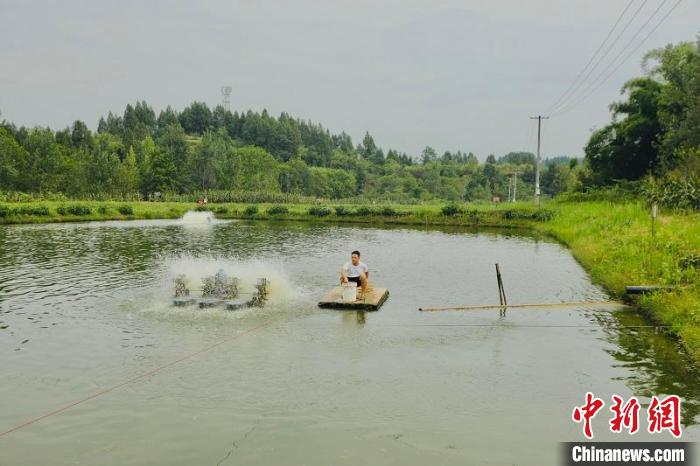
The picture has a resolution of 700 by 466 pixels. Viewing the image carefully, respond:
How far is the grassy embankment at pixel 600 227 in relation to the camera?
58.7 ft

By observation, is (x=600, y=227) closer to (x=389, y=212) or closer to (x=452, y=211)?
(x=452, y=211)

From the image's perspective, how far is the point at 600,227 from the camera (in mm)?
35500

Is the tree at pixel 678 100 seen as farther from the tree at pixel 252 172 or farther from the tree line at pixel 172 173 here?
the tree at pixel 252 172

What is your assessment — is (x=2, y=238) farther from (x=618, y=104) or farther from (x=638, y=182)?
(x=618, y=104)

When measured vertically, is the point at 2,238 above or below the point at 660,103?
below

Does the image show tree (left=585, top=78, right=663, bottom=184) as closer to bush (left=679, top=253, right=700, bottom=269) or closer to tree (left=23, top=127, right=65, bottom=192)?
bush (left=679, top=253, right=700, bottom=269)

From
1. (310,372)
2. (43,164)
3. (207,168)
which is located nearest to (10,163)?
(43,164)

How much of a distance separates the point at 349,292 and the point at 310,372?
19.5 ft

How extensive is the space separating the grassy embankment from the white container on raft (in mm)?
9502

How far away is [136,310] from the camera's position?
711 inches

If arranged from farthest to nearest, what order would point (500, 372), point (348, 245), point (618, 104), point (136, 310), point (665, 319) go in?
point (618, 104) → point (348, 245) → point (136, 310) → point (665, 319) → point (500, 372)

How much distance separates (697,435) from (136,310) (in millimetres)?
15634

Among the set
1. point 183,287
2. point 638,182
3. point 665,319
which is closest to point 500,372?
point 665,319

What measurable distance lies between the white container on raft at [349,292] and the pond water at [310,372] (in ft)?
1.89
